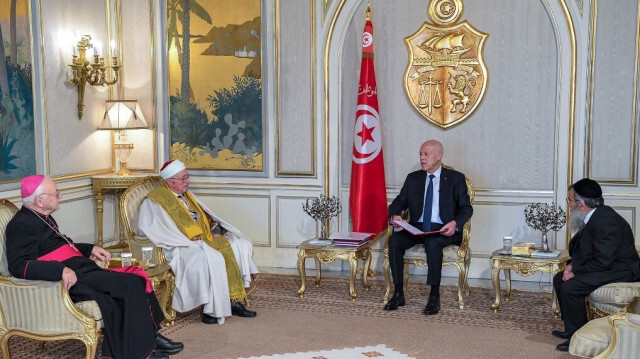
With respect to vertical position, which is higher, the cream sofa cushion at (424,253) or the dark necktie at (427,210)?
the dark necktie at (427,210)

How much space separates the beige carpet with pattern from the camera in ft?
15.5

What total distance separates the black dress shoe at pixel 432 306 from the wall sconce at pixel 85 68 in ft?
11.6

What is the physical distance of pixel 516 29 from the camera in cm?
656

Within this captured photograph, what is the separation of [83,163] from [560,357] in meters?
4.55

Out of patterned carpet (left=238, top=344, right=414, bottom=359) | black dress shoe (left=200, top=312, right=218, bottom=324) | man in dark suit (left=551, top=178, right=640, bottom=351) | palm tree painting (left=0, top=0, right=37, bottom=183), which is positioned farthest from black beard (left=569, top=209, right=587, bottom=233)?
palm tree painting (left=0, top=0, right=37, bottom=183)

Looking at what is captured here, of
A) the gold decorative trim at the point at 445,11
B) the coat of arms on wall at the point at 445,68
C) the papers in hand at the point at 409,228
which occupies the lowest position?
the papers in hand at the point at 409,228

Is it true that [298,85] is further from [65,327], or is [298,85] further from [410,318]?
[65,327]

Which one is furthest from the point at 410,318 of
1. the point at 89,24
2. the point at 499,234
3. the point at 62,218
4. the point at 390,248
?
the point at 89,24

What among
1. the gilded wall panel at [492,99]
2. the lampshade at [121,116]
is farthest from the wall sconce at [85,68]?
the gilded wall panel at [492,99]

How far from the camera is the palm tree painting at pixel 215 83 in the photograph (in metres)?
7.22

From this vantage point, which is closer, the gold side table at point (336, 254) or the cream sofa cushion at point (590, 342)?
the cream sofa cushion at point (590, 342)

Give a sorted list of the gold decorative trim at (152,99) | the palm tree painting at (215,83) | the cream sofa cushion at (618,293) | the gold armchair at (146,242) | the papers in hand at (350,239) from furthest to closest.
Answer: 1. the gold decorative trim at (152,99)
2. the palm tree painting at (215,83)
3. the papers in hand at (350,239)
4. the gold armchair at (146,242)
5. the cream sofa cushion at (618,293)

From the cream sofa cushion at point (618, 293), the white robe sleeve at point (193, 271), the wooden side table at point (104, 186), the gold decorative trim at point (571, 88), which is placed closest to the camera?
the cream sofa cushion at point (618, 293)

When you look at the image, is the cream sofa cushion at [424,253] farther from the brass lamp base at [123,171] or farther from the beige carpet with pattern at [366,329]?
the brass lamp base at [123,171]
